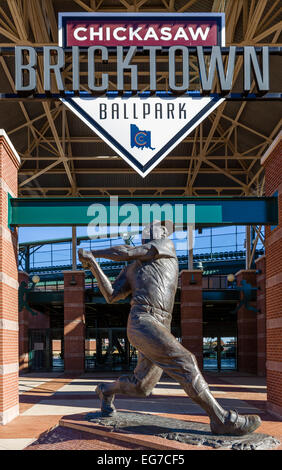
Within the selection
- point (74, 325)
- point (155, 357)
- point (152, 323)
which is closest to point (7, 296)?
point (152, 323)

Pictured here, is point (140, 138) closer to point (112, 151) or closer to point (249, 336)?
point (112, 151)

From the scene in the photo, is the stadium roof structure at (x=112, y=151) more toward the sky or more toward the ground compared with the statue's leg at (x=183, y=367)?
more toward the sky

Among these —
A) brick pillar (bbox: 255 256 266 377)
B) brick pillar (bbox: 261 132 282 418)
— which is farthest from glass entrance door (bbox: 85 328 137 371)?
brick pillar (bbox: 261 132 282 418)

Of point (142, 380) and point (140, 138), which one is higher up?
point (140, 138)

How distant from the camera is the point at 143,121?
9.48 meters

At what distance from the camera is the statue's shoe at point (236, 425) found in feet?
19.9

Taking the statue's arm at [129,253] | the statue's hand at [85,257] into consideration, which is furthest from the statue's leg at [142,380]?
the statue's hand at [85,257]

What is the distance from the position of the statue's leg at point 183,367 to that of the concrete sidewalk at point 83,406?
52 cm

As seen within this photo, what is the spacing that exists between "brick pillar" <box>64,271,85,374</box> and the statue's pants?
16620mm

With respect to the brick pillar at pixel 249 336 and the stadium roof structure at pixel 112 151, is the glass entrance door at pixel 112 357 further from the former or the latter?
the stadium roof structure at pixel 112 151

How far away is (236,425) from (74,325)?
18.0m

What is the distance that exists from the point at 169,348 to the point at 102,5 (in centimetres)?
1344

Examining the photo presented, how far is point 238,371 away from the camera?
2527 cm

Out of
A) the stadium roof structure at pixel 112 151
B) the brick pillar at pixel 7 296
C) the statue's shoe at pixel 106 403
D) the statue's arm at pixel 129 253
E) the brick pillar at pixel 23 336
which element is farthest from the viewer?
the brick pillar at pixel 23 336
